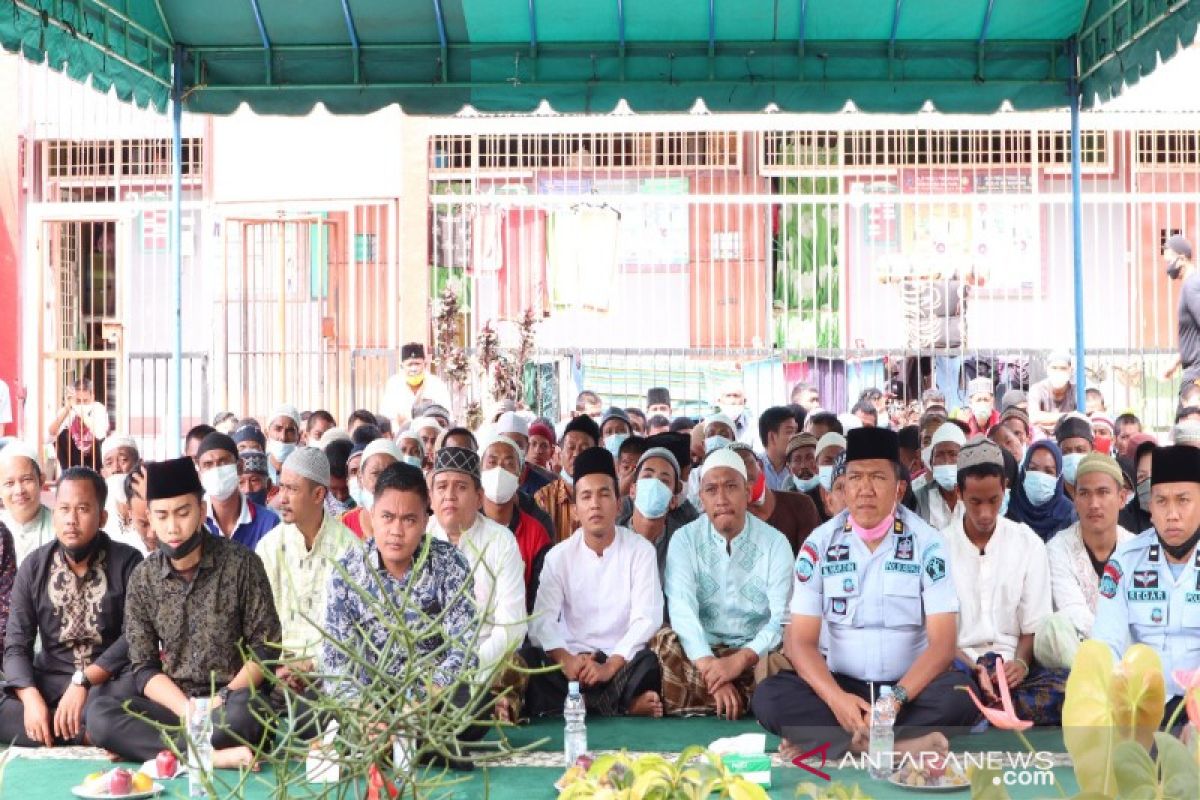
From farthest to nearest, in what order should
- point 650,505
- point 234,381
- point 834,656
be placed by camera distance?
point 234,381 < point 650,505 < point 834,656

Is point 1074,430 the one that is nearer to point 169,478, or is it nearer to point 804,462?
point 804,462

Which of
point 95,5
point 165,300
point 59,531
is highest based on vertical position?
point 95,5

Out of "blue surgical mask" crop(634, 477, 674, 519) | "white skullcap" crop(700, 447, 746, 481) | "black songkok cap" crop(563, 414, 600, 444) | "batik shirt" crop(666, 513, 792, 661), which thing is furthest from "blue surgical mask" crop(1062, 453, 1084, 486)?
"black songkok cap" crop(563, 414, 600, 444)

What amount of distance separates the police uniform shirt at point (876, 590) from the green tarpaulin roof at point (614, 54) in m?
3.95

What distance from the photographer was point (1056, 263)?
14984 millimetres

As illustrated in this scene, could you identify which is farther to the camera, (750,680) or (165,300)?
(165,300)

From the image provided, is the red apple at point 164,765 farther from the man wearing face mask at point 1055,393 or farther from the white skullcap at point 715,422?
the man wearing face mask at point 1055,393

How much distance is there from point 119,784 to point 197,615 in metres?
0.76

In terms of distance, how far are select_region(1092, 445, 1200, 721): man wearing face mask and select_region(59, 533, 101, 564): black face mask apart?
3.80 metres

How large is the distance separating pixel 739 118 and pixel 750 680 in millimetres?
9042

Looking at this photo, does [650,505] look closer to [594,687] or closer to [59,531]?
[594,687]

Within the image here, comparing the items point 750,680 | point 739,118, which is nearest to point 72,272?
point 739,118

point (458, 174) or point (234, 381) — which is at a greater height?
point (458, 174)

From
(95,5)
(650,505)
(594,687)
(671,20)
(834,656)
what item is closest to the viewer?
(834,656)
